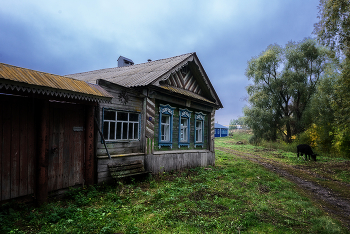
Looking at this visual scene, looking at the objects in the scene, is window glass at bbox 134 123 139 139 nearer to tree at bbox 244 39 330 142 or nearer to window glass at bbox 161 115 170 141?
window glass at bbox 161 115 170 141

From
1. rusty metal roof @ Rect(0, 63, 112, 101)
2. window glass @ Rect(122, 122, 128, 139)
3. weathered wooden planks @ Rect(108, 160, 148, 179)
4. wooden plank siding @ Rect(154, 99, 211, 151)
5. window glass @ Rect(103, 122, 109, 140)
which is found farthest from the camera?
wooden plank siding @ Rect(154, 99, 211, 151)

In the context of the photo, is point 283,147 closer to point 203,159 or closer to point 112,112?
point 203,159

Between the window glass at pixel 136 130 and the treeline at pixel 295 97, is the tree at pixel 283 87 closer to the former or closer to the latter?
the treeline at pixel 295 97

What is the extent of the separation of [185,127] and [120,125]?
4.77 meters

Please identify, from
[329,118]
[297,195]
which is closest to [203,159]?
[297,195]

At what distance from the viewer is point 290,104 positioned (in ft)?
89.2

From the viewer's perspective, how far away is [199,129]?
1374 centimetres

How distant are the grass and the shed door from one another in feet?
1.64

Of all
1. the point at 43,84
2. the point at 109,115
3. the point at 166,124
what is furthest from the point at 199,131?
the point at 43,84

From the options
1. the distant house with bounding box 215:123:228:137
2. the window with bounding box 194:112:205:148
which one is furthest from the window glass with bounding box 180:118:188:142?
the distant house with bounding box 215:123:228:137

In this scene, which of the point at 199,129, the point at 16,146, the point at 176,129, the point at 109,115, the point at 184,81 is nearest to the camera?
the point at 16,146

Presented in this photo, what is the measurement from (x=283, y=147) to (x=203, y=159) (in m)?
16.1

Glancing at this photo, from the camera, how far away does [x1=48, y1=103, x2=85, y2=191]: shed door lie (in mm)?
6180

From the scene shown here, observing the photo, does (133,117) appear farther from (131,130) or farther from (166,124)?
(166,124)
